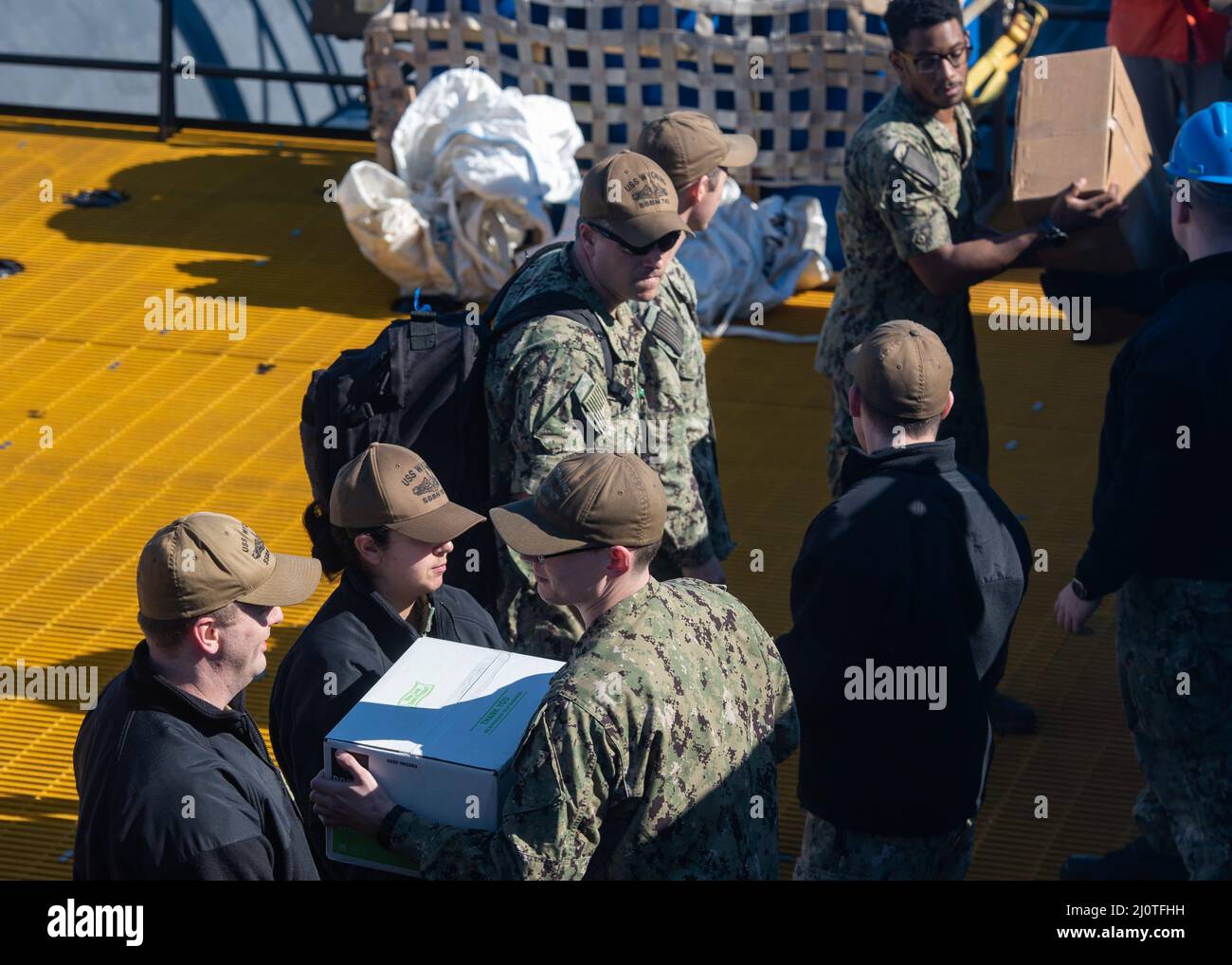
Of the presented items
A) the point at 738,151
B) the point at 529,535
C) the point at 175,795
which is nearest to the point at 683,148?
the point at 738,151

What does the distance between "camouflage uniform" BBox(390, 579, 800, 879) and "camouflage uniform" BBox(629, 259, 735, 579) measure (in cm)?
132

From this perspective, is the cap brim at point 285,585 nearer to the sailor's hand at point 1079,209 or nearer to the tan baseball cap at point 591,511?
the tan baseball cap at point 591,511

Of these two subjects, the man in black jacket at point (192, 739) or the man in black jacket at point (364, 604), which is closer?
the man in black jacket at point (192, 739)

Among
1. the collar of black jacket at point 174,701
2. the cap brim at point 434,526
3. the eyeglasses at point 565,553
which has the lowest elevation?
the collar of black jacket at point 174,701

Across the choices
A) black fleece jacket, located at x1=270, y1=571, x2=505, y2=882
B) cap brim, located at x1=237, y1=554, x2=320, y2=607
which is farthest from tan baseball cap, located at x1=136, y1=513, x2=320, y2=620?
black fleece jacket, located at x1=270, y1=571, x2=505, y2=882

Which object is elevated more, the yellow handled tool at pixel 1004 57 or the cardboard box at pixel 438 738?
the yellow handled tool at pixel 1004 57

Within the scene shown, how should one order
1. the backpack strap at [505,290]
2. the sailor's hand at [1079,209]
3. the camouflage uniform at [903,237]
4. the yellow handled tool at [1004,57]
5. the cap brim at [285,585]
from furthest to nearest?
1. the yellow handled tool at [1004,57]
2. the sailor's hand at [1079,209]
3. the camouflage uniform at [903,237]
4. the backpack strap at [505,290]
5. the cap brim at [285,585]

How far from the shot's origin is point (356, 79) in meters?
10.6

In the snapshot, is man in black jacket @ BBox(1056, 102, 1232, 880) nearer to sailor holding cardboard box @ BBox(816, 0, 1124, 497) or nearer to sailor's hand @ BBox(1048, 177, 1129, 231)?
sailor holding cardboard box @ BBox(816, 0, 1124, 497)

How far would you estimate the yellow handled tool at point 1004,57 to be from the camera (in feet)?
29.6

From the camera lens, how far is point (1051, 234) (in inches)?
231

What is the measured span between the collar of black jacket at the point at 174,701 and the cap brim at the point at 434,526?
2.04ft

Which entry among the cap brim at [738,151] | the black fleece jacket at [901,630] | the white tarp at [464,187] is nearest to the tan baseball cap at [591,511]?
the black fleece jacket at [901,630]
